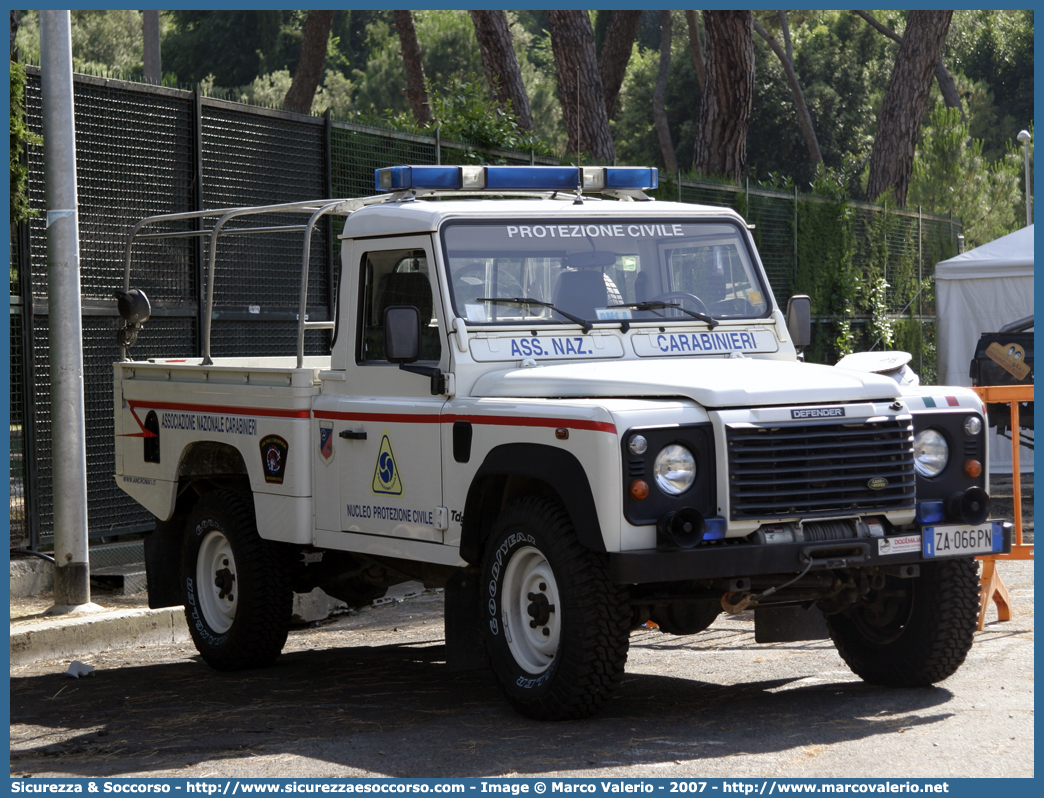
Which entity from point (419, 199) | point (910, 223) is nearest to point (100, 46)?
point (910, 223)

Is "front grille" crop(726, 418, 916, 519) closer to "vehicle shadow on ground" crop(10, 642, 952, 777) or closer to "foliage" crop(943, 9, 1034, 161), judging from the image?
"vehicle shadow on ground" crop(10, 642, 952, 777)

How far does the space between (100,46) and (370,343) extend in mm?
46295

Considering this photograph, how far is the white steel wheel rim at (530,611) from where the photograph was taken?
6.30 meters

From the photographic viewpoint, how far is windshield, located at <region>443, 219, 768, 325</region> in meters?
7.14

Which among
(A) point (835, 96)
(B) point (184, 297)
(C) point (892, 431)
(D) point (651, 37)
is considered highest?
(D) point (651, 37)

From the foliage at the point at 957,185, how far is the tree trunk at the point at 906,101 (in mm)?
6410

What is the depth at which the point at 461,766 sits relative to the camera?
5633mm

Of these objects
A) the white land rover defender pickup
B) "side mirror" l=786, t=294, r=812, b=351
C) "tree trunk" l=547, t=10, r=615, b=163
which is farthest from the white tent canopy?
"side mirror" l=786, t=294, r=812, b=351

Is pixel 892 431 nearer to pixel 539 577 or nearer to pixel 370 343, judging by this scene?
pixel 539 577

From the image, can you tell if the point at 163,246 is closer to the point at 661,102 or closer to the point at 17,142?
the point at 17,142

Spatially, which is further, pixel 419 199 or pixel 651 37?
pixel 651 37

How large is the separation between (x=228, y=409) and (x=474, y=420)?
6.87ft

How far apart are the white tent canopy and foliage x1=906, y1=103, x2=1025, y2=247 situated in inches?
563

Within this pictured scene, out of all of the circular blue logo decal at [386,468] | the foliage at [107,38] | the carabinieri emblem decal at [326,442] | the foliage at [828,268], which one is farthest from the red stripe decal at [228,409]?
the foliage at [107,38]
